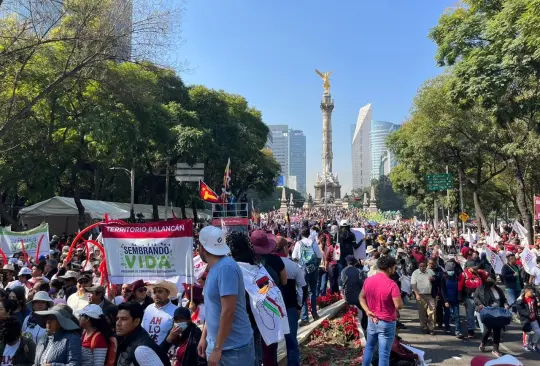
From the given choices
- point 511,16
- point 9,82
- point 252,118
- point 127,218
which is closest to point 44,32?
point 9,82

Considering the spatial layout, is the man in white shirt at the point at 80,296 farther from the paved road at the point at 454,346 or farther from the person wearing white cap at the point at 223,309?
the paved road at the point at 454,346

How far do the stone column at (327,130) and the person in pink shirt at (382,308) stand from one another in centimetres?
8852

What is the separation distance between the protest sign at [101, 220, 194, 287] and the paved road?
387 centimetres

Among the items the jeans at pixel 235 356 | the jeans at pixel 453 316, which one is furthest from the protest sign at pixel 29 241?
the jeans at pixel 235 356

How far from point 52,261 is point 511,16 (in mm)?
13501

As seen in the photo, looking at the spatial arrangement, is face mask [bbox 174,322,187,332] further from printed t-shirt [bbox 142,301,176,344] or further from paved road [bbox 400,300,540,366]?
paved road [bbox 400,300,540,366]

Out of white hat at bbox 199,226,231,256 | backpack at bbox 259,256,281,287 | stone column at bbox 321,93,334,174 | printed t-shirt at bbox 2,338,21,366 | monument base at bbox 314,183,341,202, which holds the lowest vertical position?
printed t-shirt at bbox 2,338,21,366

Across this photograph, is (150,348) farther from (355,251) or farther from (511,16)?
(511,16)

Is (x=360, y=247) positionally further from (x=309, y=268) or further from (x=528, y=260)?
(x=528, y=260)

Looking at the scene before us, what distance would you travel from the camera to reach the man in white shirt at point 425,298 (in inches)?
362

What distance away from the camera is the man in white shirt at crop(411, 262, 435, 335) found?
9195 millimetres

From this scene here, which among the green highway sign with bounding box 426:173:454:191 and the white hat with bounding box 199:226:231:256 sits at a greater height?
the green highway sign with bounding box 426:173:454:191

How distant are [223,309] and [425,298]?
22.6ft

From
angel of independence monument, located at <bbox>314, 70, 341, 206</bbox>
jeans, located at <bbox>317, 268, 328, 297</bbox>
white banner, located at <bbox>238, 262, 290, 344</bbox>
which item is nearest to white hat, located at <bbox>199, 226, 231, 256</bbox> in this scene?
white banner, located at <bbox>238, 262, 290, 344</bbox>
